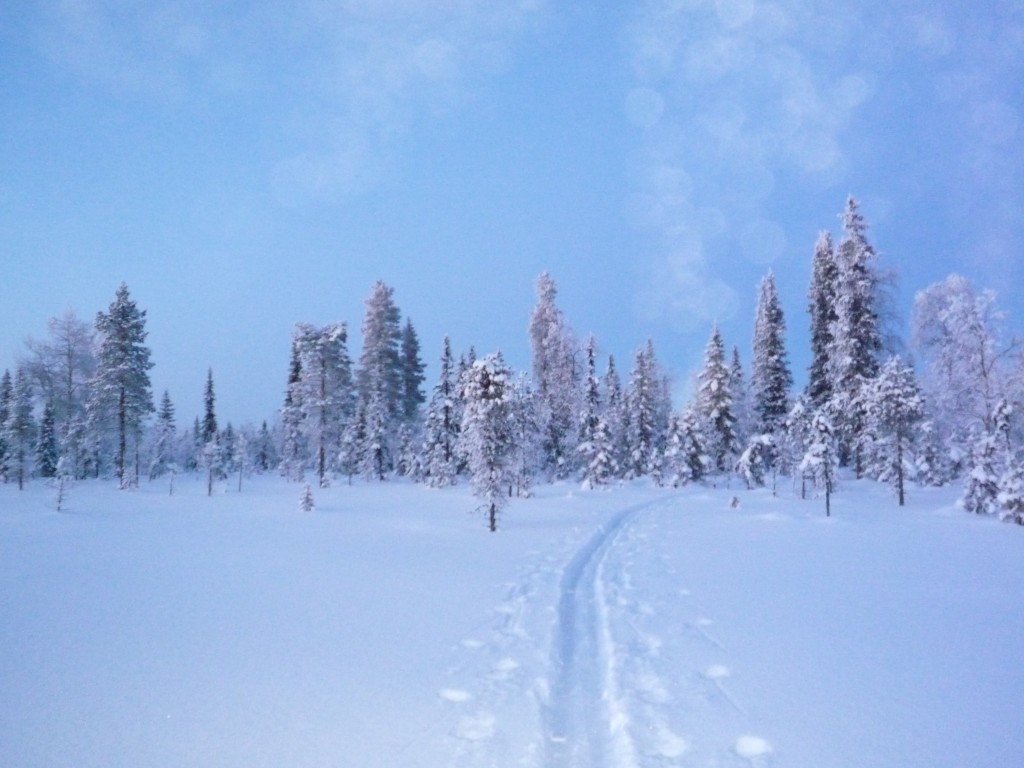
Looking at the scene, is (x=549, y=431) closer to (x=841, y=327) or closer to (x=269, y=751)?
(x=841, y=327)

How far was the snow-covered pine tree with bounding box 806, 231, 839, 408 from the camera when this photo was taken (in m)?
39.3

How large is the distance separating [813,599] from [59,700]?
37.1 ft

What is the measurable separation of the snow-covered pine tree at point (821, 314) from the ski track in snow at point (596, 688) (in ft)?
117

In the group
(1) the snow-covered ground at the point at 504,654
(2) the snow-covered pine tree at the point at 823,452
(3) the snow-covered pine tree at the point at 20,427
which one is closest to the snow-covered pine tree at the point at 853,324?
(2) the snow-covered pine tree at the point at 823,452

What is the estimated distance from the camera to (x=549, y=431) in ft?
151

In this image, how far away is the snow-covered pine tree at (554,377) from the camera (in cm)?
4653

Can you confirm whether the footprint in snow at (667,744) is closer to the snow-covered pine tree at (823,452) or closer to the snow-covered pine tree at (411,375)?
the snow-covered pine tree at (823,452)

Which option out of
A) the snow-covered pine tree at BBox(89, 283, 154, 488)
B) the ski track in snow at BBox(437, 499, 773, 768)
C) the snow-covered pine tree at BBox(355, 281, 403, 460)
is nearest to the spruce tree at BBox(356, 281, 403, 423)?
the snow-covered pine tree at BBox(355, 281, 403, 460)

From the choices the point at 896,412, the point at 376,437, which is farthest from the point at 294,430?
the point at 896,412

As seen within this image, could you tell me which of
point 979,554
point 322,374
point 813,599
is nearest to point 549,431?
point 322,374

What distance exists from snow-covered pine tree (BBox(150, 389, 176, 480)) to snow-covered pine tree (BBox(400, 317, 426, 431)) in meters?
28.1

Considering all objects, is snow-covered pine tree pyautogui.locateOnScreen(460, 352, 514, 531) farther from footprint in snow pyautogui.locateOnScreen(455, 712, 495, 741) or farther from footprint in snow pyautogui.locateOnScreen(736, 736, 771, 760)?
footprint in snow pyautogui.locateOnScreen(736, 736, 771, 760)

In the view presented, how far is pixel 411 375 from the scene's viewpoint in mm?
51281

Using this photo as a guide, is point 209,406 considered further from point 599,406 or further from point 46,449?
point 599,406
